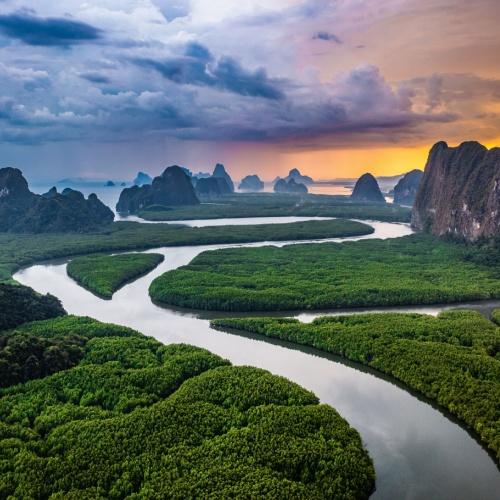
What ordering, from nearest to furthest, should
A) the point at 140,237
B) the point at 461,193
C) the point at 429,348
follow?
the point at 429,348
the point at 461,193
the point at 140,237

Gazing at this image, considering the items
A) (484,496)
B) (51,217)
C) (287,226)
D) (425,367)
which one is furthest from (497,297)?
(51,217)

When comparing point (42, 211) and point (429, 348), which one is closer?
point (429, 348)

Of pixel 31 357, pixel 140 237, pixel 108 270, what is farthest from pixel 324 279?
pixel 140 237

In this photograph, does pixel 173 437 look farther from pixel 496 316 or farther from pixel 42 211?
pixel 42 211

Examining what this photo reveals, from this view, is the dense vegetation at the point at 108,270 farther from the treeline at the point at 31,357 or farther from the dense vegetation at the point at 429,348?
the treeline at the point at 31,357

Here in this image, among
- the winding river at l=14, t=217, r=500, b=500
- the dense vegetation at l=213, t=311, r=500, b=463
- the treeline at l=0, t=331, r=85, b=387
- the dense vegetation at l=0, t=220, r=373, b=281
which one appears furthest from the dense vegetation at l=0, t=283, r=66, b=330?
the dense vegetation at l=0, t=220, r=373, b=281

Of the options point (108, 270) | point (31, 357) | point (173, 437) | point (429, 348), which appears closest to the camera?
point (173, 437)
